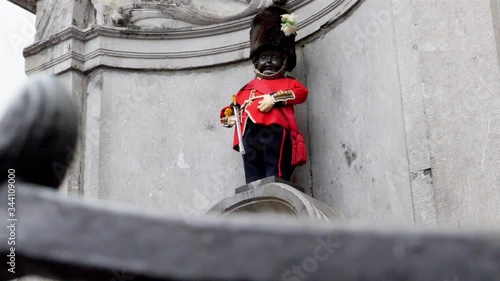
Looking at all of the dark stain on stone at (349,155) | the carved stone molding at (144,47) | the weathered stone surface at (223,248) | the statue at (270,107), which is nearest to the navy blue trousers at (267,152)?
the statue at (270,107)

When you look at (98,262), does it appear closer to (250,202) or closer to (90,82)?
(250,202)

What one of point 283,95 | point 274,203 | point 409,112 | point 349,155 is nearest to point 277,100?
point 283,95

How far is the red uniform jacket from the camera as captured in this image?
4.58 m

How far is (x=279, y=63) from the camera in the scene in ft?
15.8

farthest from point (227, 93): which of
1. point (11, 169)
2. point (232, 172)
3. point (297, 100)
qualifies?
point (11, 169)

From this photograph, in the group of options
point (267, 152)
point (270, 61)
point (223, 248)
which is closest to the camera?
point (223, 248)

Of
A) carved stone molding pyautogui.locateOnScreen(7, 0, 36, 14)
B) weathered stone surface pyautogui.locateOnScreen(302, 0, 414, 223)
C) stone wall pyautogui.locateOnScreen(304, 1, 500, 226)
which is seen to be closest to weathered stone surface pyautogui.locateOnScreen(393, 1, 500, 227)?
stone wall pyautogui.locateOnScreen(304, 1, 500, 226)

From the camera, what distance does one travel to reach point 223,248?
0.57 m

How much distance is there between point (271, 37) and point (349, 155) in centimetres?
91

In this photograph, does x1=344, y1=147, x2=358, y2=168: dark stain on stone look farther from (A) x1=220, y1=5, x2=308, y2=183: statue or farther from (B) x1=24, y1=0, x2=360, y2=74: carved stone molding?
(B) x1=24, y1=0, x2=360, y2=74: carved stone molding

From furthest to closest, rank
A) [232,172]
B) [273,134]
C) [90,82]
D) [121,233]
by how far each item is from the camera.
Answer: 1. [90,82]
2. [232,172]
3. [273,134]
4. [121,233]

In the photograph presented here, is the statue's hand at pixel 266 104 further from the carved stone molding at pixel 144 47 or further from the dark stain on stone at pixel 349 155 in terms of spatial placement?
the carved stone molding at pixel 144 47

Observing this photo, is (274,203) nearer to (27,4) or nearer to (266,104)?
(266,104)

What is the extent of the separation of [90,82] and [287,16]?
1725mm
